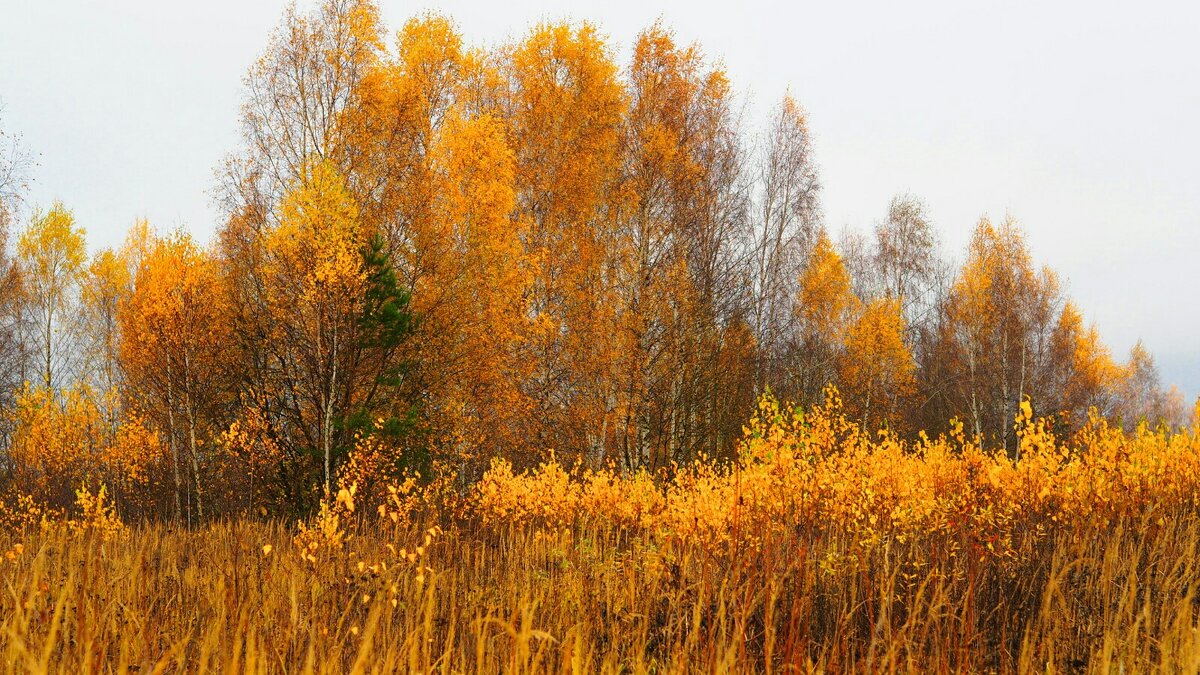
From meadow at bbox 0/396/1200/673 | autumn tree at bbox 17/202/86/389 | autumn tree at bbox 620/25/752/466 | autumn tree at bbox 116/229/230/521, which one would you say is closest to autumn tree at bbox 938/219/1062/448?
autumn tree at bbox 620/25/752/466

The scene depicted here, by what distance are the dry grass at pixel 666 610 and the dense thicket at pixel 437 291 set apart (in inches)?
209

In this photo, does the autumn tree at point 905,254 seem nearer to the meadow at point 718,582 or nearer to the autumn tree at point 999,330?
the autumn tree at point 999,330

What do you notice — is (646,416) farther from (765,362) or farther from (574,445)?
(765,362)

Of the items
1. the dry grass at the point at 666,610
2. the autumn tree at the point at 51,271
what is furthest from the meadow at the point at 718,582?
the autumn tree at the point at 51,271

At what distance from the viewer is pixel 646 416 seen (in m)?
12.0

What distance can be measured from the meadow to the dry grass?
0.02m

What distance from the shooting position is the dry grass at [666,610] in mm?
2209

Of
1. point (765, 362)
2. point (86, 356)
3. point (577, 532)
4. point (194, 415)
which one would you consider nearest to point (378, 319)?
point (194, 415)

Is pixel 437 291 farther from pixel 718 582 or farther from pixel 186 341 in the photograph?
pixel 718 582

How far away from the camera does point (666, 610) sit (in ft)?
11.9

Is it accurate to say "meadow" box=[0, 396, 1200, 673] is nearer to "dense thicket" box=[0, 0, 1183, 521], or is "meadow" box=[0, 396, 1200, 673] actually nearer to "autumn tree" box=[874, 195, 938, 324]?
"dense thicket" box=[0, 0, 1183, 521]

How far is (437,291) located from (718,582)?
33.4ft

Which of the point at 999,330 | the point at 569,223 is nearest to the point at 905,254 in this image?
the point at 999,330

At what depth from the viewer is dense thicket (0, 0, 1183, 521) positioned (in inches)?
431
